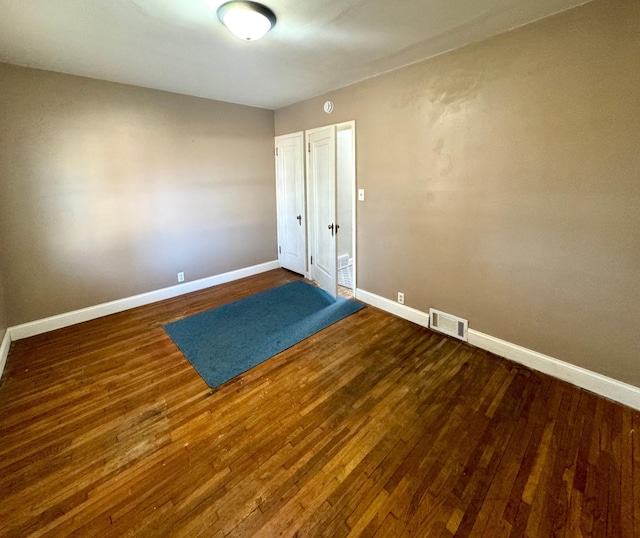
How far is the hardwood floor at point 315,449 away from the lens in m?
1.39

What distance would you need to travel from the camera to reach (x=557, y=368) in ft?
7.52

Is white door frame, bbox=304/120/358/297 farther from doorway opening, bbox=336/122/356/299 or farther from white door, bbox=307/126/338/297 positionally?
doorway opening, bbox=336/122/356/299

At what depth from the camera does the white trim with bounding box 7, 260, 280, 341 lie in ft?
10.0

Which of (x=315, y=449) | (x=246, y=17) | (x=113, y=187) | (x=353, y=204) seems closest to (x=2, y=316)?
(x=113, y=187)

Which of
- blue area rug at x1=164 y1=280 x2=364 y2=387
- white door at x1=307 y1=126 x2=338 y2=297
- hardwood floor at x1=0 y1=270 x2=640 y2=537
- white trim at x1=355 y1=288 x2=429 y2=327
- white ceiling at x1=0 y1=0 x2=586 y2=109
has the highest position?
white ceiling at x1=0 y1=0 x2=586 y2=109

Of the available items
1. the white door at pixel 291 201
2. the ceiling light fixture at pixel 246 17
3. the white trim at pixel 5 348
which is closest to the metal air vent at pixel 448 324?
the white door at pixel 291 201

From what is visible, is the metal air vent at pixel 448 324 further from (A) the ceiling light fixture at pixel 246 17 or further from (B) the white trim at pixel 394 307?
(A) the ceiling light fixture at pixel 246 17

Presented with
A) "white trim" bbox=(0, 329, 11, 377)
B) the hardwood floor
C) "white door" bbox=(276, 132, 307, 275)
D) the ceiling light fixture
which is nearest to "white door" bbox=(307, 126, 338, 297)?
"white door" bbox=(276, 132, 307, 275)

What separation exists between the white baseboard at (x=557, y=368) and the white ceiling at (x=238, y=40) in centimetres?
240

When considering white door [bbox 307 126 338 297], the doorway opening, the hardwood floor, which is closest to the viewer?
the hardwood floor

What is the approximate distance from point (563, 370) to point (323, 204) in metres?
2.94

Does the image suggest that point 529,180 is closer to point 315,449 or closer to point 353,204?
point 353,204

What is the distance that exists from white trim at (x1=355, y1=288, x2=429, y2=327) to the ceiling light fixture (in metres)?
2.71

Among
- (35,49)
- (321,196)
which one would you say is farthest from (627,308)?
(35,49)
